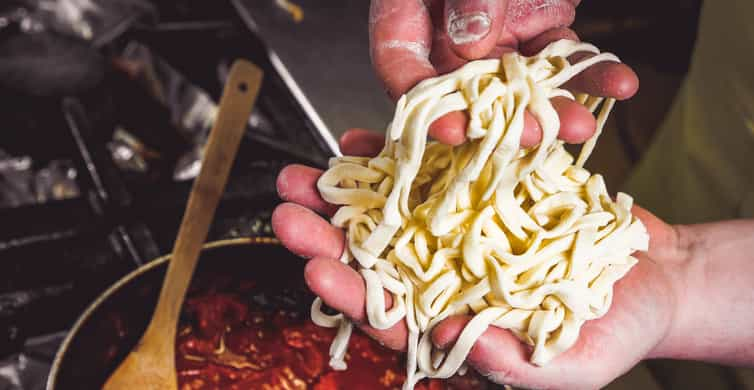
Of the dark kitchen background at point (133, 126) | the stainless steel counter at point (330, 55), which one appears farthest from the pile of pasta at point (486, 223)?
the stainless steel counter at point (330, 55)

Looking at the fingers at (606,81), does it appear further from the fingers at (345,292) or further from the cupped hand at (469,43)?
the fingers at (345,292)

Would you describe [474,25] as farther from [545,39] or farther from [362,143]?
[362,143]

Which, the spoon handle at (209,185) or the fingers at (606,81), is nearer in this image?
the fingers at (606,81)

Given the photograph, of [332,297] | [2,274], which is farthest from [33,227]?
[332,297]

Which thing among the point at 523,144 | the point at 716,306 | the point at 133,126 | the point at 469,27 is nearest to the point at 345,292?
the point at 523,144

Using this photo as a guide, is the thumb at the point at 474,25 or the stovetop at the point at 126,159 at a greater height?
the thumb at the point at 474,25

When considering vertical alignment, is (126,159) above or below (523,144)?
below
